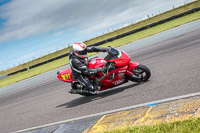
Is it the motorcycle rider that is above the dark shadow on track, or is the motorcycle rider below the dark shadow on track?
above

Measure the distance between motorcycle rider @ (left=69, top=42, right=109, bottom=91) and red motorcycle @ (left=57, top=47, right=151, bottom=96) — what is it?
0.61ft

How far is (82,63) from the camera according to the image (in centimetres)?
735

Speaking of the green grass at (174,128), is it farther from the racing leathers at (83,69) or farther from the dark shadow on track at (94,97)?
the dark shadow on track at (94,97)

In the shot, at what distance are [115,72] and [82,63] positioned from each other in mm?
1055

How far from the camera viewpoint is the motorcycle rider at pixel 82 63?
721 cm

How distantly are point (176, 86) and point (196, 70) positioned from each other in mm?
1282

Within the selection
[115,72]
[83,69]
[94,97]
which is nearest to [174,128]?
[115,72]

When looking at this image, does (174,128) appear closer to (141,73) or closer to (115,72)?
(115,72)

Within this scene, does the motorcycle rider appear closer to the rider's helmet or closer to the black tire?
the rider's helmet

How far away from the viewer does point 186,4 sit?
149 feet

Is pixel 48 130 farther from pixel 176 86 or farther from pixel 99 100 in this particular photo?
pixel 176 86

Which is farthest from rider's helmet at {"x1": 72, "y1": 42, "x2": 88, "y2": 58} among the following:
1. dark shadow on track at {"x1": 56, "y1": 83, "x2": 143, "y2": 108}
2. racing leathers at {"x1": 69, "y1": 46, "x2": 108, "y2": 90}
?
dark shadow on track at {"x1": 56, "y1": 83, "x2": 143, "y2": 108}

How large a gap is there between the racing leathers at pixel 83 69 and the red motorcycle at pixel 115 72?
18 centimetres

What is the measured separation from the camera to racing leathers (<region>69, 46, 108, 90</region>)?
727cm
